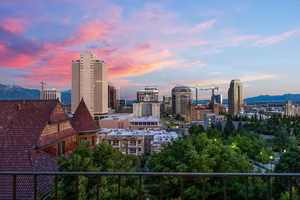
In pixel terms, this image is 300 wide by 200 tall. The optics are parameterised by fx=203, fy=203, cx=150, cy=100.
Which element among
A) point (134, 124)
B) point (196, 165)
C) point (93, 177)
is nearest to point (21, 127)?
point (93, 177)

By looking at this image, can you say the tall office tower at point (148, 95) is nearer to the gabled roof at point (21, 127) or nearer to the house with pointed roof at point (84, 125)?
the house with pointed roof at point (84, 125)

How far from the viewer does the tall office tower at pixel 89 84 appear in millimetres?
82750

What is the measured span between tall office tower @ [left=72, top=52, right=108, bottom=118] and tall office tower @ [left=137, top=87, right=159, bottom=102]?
77.6m

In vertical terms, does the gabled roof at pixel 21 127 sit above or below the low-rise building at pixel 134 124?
above

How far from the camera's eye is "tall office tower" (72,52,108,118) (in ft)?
271

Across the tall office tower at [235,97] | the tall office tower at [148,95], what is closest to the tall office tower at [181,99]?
the tall office tower at [148,95]

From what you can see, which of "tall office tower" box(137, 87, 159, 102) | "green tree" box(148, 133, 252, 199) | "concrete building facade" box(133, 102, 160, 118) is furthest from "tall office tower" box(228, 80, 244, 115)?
"green tree" box(148, 133, 252, 199)

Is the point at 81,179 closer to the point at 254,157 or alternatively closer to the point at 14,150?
the point at 14,150

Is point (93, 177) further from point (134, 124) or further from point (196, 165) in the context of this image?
point (134, 124)

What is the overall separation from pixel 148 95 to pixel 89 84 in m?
91.0

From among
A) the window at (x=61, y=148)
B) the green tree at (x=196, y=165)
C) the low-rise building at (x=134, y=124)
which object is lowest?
the low-rise building at (x=134, y=124)

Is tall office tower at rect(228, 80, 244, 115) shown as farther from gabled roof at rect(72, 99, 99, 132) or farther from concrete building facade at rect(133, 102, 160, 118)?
gabled roof at rect(72, 99, 99, 132)

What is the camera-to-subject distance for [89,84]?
278ft

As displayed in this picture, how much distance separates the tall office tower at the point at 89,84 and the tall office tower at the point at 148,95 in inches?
3054
